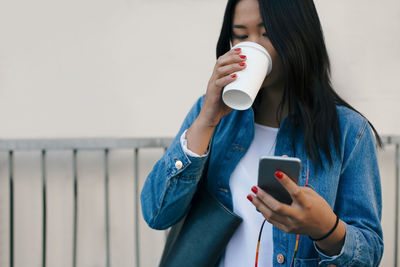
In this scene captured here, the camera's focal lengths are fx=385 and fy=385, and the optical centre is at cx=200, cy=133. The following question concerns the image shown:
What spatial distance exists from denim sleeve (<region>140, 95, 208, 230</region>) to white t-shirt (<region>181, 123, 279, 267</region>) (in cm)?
3

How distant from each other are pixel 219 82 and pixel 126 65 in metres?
1.12

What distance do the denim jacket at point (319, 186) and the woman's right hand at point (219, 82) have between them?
0.32 feet

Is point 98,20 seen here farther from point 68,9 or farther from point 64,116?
point 64,116

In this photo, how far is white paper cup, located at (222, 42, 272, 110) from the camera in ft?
2.63

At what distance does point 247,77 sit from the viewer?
2.64 ft

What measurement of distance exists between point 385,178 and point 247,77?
145 cm

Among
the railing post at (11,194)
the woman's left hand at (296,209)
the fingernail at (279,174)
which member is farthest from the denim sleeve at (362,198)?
the railing post at (11,194)

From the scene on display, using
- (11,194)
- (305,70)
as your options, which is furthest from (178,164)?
(11,194)

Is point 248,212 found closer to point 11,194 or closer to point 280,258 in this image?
point 280,258

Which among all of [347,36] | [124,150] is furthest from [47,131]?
[347,36]

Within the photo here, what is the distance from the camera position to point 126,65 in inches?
73.4

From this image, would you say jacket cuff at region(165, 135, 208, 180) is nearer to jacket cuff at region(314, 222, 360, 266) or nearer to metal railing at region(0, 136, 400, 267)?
jacket cuff at region(314, 222, 360, 266)

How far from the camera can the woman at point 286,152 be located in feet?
2.84

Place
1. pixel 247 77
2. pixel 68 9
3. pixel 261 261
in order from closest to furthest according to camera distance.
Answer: pixel 247 77 → pixel 261 261 → pixel 68 9
